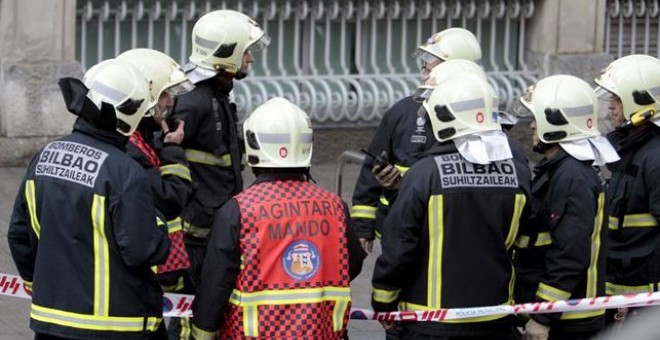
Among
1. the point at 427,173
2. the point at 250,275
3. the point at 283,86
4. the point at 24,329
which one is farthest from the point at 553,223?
the point at 283,86

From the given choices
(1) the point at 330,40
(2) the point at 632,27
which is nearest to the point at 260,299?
(1) the point at 330,40

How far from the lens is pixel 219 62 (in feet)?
26.2

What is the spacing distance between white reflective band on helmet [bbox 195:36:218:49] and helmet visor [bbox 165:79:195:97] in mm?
660

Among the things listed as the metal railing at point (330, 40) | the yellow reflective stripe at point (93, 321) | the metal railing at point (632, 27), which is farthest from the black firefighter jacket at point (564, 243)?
the metal railing at point (632, 27)

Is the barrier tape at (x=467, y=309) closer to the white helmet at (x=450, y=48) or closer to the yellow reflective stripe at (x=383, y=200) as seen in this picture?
the yellow reflective stripe at (x=383, y=200)

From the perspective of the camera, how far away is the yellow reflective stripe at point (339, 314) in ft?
20.5

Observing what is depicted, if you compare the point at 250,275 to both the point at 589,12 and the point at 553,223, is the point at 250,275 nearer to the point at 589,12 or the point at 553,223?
the point at 553,223

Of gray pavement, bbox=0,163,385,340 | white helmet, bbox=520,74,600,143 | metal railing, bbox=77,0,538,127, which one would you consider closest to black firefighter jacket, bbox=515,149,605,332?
white helmet, bbox=520,74,600,143

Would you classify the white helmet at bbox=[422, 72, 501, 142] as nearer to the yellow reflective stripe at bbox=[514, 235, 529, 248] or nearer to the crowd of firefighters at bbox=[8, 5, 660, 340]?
the crowd of firefighters at bbox=[8, 5, 660, 340]

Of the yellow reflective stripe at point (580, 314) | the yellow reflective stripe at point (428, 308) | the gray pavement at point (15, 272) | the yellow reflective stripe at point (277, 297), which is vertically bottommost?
the gray pavement at point (15, 272)

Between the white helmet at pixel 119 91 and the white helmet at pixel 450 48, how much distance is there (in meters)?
2.47

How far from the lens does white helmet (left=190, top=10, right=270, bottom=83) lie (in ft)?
26.2

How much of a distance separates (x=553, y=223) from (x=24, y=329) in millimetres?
3538

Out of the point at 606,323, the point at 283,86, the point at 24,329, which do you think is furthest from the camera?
the point at 283,86
